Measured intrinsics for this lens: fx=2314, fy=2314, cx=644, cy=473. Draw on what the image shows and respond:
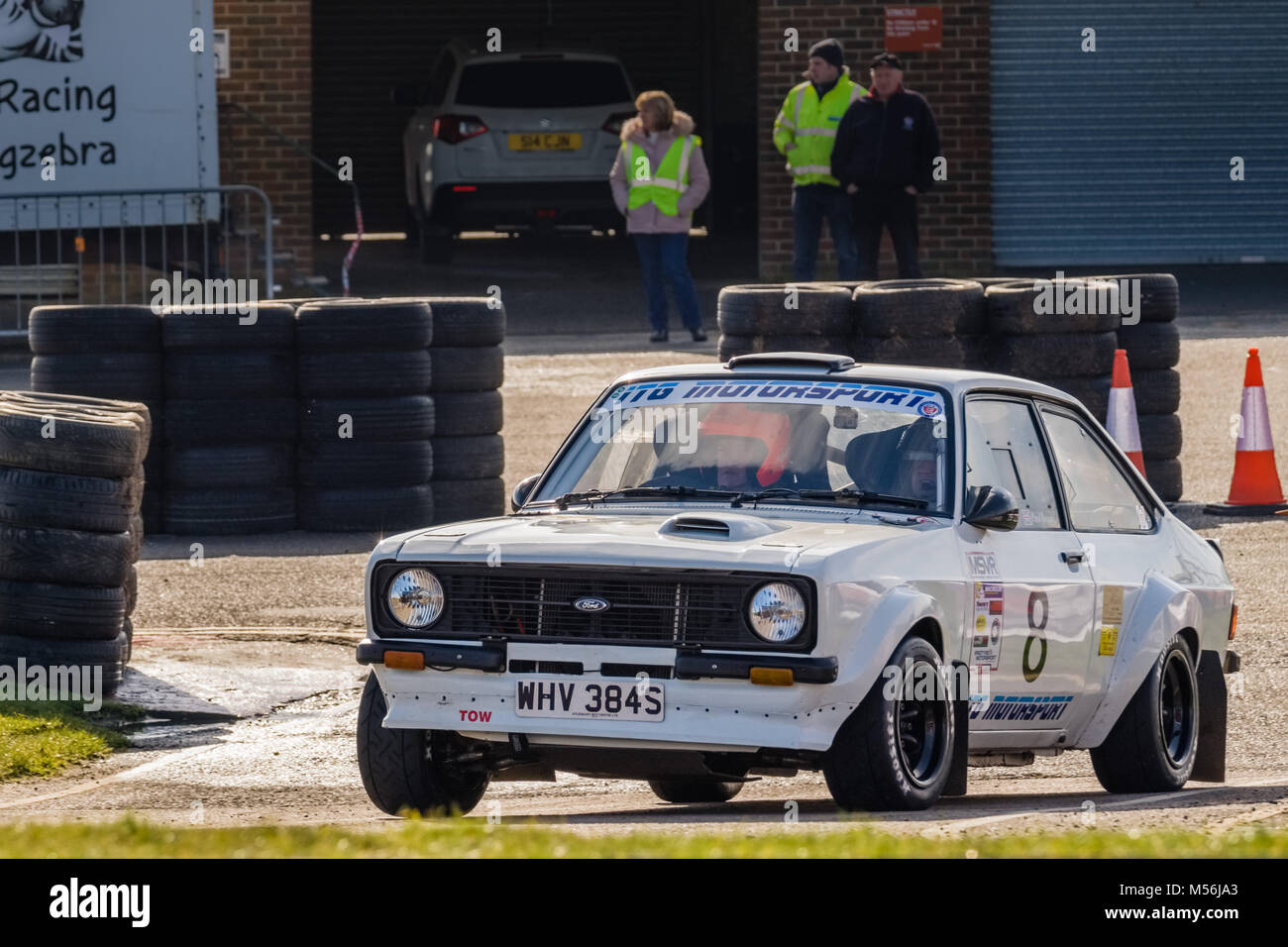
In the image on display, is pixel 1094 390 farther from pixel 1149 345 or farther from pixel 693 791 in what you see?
pixel 693 791

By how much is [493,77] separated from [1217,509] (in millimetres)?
12176

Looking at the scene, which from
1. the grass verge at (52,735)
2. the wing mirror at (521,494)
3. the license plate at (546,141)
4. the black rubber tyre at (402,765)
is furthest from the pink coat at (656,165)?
the black rubber tyre at (402,765)

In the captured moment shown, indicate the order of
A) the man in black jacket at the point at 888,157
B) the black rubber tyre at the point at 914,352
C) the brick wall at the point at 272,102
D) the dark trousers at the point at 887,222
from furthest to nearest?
1. the brick wall at the point at 272,102
2. the dark trousers at the point at 887,222
3. the man in black jacket at the point at 888,157
4. the black rubber tyre at the point at 914,352

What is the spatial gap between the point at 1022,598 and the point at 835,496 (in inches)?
27.5

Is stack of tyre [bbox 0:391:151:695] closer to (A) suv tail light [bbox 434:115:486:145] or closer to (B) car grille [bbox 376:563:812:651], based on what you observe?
(B) car grille [bbox 376:563:812:651]

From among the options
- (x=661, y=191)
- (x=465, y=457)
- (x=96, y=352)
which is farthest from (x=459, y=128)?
(x=96, y=352)

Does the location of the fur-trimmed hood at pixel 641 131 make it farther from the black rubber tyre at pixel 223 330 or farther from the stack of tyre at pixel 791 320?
the black rubber tyre at pixel 223 330

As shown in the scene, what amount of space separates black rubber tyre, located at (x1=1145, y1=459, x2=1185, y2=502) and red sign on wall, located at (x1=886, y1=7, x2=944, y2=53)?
34.1 feet

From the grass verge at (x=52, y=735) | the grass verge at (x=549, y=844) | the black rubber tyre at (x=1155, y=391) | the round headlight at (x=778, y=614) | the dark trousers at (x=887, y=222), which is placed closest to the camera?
the grass verge at (x=549, y=844)

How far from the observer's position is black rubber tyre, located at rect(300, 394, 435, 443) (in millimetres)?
13039

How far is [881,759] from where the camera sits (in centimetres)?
648

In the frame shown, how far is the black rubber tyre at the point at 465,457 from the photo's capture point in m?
13.3

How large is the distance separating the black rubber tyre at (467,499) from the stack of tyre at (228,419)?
873 millimetres

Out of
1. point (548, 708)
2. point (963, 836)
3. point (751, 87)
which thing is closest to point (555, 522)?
point (548, 708)
